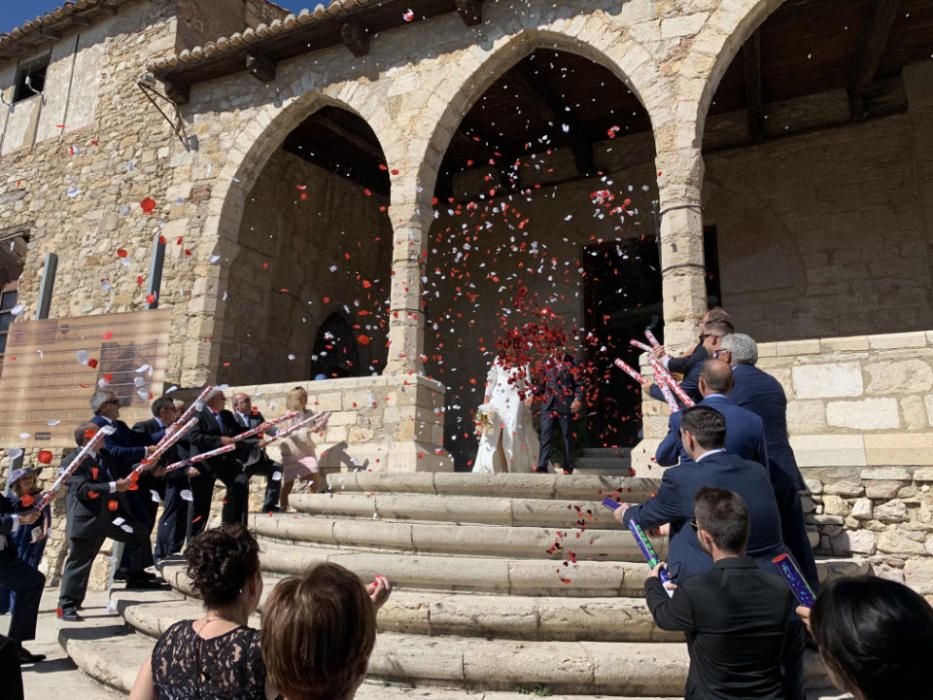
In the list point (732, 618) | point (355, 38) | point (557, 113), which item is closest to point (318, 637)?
point (732, 618)

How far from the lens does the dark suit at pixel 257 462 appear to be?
6.14 metres

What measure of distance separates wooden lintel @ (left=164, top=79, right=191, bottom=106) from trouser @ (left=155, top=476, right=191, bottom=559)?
244 inches

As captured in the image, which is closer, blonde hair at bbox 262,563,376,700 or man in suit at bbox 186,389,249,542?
blonde hair at bbox 262,563,376,700

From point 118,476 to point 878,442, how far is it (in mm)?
5648

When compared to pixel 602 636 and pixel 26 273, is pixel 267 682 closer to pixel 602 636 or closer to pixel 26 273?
pixel 602 636

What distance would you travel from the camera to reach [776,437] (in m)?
3.21

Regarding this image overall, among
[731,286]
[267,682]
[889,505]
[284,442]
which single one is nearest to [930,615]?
[267,682]

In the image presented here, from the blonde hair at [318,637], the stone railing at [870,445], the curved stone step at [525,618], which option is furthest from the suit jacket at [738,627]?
the stone railing at [870,445]

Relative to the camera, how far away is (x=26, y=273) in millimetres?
10727

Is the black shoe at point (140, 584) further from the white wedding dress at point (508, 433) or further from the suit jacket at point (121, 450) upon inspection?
the white wedding dress at point (508, 433)

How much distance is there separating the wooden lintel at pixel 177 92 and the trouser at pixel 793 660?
9929mm

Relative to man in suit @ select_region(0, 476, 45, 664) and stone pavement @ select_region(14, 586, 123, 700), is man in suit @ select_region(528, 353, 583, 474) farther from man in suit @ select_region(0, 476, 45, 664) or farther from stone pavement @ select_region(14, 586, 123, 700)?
man in suit @ select_region(0, 476, 45, 664)

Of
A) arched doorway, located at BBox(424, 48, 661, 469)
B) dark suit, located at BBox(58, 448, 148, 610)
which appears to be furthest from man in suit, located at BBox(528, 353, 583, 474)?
dark suit, located at BBox(58, 448, 148, 610)

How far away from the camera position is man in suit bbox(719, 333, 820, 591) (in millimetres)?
2920
